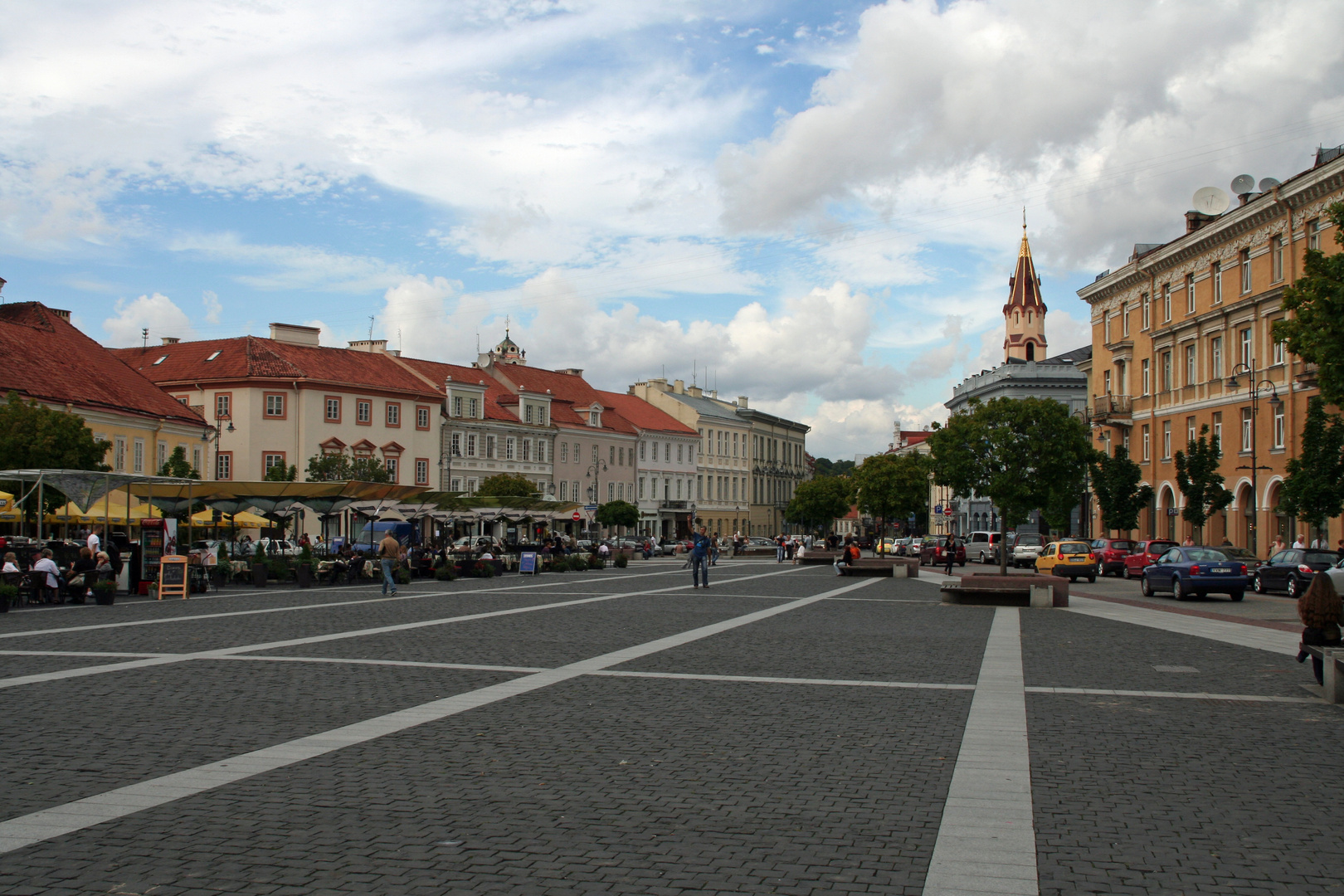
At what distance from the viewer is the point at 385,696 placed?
10.9 m

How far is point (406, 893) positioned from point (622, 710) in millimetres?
5109

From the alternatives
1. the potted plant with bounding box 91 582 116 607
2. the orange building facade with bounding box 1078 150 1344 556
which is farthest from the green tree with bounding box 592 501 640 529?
the potted plant with bounding box 91 582 116 607

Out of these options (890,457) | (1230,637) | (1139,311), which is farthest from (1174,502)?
(1230,637)

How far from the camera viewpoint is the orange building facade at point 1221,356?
4553 cm

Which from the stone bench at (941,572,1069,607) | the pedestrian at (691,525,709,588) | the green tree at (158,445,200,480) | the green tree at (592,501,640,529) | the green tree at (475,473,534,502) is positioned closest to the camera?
the stone bench at (941,572,1069,607)

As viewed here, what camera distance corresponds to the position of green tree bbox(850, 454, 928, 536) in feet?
248

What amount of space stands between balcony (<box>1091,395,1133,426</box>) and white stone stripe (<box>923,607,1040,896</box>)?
55777 mm

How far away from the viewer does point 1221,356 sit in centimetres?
5288

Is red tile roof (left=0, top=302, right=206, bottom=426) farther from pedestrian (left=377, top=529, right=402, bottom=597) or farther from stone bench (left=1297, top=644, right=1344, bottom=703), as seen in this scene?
stone bench (left=1297, top=644, right=1344, bottom=703)

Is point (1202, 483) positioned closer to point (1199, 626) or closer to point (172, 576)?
point (1199, 626)

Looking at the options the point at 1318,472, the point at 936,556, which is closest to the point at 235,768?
the point at 1318,472

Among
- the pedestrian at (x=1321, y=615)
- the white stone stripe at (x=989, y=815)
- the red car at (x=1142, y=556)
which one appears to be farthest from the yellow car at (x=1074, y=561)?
the white stone stripe at (x=989, y=815)

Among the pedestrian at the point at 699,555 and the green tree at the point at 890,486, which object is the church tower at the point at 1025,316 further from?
the pedestrian at the point at 699,555

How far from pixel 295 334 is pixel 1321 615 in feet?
223
